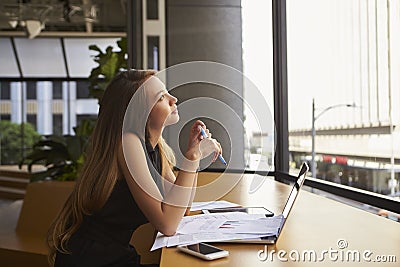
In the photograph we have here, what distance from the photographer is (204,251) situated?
3.32 ft

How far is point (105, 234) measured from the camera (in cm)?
148

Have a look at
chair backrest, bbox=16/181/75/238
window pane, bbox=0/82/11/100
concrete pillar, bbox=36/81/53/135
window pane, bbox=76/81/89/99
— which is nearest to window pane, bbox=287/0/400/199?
chair backrest, bbox=16/181/75/238

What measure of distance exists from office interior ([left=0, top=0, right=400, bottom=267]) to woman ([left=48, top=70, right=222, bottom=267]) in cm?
10

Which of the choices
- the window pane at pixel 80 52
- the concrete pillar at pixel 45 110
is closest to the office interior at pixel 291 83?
the window pane at pixel 80 52

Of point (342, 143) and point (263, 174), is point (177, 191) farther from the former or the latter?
point (342, 143)

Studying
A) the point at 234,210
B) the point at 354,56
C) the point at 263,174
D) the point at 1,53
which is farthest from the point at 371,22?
the point at 1,53

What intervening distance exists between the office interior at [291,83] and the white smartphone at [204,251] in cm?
33

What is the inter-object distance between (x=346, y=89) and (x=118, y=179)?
966 millimetres

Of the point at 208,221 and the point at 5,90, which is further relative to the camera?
the point at 5,90

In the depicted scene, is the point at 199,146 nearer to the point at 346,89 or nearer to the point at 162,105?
the point at 162,105

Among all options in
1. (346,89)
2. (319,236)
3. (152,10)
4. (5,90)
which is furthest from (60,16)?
(319,236)

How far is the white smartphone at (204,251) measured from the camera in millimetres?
980

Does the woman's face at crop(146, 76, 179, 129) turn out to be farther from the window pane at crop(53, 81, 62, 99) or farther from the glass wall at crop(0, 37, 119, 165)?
the window pane at crop(53, 81, 62, 99)

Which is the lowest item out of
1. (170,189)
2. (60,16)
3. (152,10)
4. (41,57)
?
(170,189)
